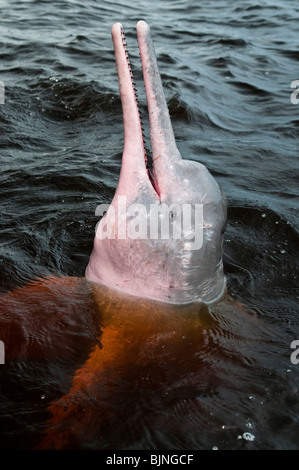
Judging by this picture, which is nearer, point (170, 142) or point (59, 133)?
point (170, 142)

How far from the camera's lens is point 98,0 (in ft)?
50.6

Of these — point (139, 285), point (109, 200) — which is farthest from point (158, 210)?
point (109, 200)

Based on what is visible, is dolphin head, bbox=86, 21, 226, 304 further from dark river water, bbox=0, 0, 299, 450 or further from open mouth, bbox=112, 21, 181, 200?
dark river water, bbox=0, 0, 299, 450

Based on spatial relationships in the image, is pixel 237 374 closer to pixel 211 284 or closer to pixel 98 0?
pixel 211 284

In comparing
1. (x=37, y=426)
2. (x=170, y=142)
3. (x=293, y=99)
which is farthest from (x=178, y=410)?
(x=293, y=99)

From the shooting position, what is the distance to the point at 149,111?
4270mm

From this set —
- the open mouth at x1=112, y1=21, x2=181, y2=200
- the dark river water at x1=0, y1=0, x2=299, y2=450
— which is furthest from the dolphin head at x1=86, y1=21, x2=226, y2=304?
the dark river water at x1=0, y1=0, x2=299, y2=450

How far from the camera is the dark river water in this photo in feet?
12.5

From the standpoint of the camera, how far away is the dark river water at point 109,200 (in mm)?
3816

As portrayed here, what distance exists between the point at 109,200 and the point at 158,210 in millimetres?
2434

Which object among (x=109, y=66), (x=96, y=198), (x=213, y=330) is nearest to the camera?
(x=213, y=330)

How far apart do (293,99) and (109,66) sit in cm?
331

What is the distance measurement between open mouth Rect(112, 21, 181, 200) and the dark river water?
1.18 m

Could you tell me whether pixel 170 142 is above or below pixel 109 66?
above
